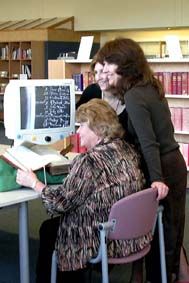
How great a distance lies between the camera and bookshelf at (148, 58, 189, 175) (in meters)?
5.20

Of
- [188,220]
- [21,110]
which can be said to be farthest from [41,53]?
[21,110]

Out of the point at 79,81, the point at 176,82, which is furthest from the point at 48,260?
the point at 79,81

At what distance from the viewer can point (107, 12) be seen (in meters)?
11.2

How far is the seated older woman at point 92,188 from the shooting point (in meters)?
2.13

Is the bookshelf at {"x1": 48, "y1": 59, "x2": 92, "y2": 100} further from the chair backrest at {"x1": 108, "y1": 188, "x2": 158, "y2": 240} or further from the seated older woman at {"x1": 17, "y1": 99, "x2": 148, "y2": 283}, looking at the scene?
the chair backrest at {"x1": 108, "y1": 188, "x2": 158, "y2": 240}

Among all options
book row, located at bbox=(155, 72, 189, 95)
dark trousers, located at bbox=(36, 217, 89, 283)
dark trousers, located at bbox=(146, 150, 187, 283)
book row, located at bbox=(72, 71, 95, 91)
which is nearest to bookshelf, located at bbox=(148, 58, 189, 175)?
book row, located at bbox=(155, 72, 189, 95)

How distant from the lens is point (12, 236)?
12.4ft

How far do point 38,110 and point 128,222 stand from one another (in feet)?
2.83

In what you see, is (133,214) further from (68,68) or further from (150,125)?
(68,68)

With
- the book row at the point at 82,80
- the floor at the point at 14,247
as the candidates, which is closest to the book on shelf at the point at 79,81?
the book row at the point at 82,80

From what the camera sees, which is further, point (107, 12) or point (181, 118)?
point (107, 12)

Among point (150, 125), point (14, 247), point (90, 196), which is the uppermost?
point (150, 125)

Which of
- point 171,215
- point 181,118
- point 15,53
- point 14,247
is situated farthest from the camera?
point 15,53

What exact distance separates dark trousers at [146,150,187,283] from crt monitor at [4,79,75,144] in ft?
2.05
